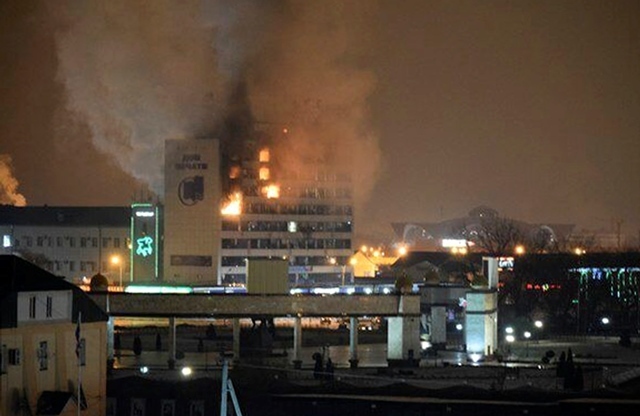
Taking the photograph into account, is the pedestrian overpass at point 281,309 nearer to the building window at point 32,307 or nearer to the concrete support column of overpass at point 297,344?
the concrete support column of overpass at point 297,344

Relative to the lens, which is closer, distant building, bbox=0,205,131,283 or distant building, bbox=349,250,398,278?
distant building, bbox=0,205,131,283

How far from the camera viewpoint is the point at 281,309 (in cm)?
5938

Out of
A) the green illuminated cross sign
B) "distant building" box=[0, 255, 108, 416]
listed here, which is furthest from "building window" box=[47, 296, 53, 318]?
the green illuminated cross sign

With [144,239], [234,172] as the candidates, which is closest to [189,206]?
[144,239]

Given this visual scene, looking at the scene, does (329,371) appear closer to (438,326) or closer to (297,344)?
(297,344)

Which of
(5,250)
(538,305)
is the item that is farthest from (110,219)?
(538,305)

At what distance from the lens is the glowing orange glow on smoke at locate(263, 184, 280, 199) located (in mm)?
115062

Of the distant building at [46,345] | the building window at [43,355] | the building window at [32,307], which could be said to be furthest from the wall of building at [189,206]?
the building window at [43,355]

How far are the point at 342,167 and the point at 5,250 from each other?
27175 millimetres

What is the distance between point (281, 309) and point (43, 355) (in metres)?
18.9

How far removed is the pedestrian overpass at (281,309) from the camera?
192 ft

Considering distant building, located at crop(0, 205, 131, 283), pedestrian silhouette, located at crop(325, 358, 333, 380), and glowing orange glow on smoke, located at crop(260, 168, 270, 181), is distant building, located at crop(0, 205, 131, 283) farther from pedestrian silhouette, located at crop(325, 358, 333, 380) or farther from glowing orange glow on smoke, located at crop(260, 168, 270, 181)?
pedestrian silhouette, located at crop(325, 358, 333, 380)

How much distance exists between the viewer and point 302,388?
49812 millimetres

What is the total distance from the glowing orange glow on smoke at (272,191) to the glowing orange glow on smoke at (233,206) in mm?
4272
